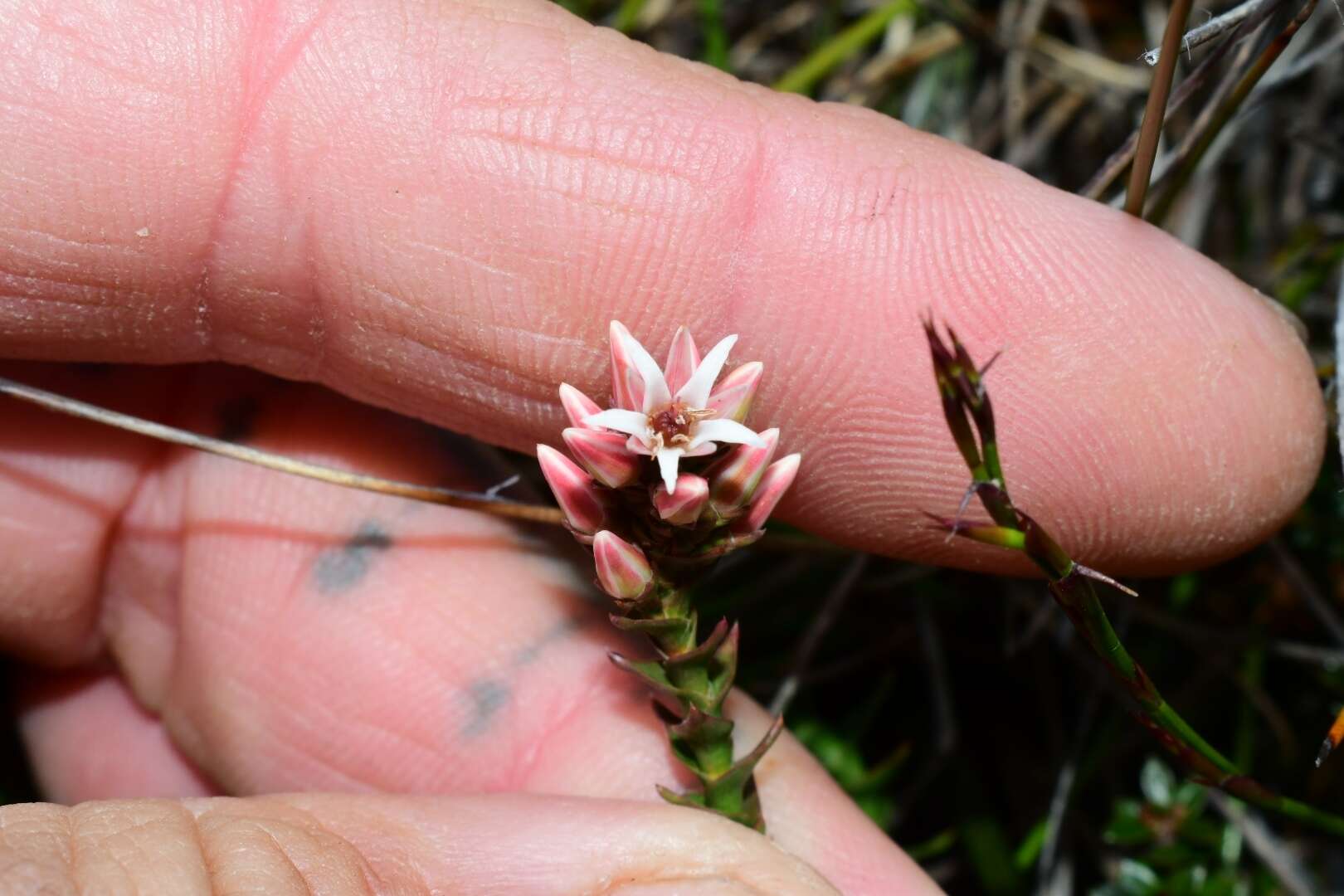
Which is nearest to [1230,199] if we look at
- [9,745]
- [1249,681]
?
[1249,681]

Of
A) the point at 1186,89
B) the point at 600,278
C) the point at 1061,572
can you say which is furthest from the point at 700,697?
the point at 1186,89

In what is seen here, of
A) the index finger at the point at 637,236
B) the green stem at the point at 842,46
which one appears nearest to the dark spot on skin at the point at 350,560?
the index finger at the point at 637,236

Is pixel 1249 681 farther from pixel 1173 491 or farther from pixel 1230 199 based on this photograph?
pixel 1230 199

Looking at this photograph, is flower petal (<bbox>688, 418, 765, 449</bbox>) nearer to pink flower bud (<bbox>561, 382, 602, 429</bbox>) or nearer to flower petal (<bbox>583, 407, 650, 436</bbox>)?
flower petal (<bbox>583, 407, 650, 436</bbox>)

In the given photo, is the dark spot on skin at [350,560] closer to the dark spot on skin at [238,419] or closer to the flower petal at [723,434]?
the dark spot on skin at [238,419]

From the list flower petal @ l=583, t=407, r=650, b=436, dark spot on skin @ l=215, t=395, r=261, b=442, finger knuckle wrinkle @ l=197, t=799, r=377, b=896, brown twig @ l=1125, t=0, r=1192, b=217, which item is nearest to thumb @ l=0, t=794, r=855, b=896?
finger knuckle wrinkle @ l=197, t=799, r=377, b=896
